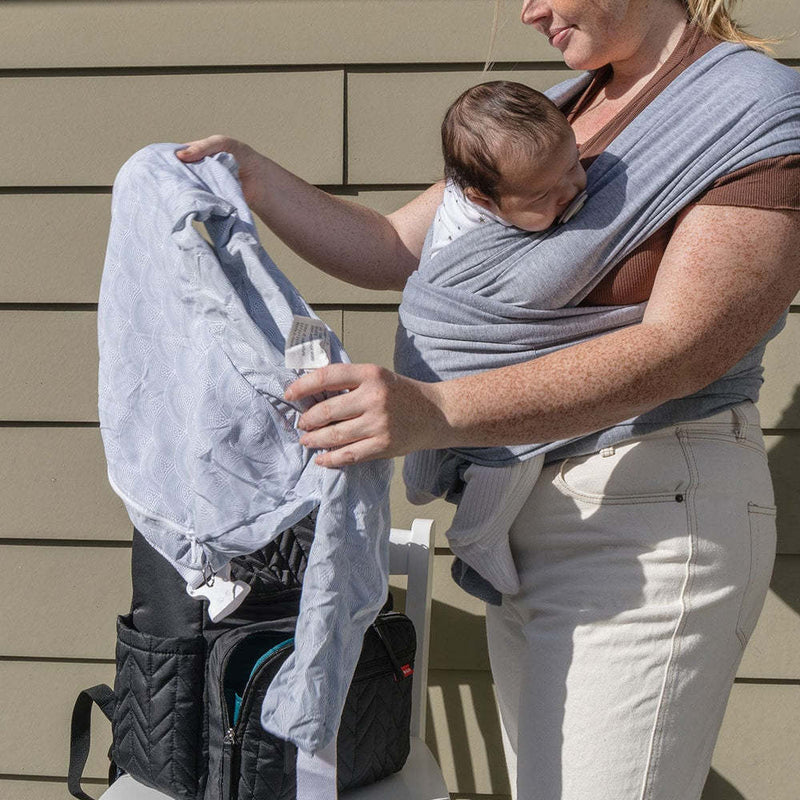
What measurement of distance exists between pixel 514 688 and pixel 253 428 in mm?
656

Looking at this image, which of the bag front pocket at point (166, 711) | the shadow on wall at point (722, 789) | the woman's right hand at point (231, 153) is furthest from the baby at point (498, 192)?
the shadow on wall at point (722, 789)

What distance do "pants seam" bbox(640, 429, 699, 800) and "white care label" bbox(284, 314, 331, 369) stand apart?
50 centimetres

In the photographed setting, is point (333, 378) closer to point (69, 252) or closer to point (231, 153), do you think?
point (231, 153)

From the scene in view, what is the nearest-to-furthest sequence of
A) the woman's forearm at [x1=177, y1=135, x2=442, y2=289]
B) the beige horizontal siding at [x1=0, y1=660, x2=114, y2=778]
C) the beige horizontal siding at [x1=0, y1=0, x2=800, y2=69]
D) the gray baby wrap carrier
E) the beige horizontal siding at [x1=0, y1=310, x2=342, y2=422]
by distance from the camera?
1. the gray baby wrap carrier
2. the woman's forearm at [x1=177, y1=135, x2=442, y2=289]
3. the beige horizontal siding at [x1=0, y1=0, x2=800, y2=69]
4. the beige horizontal siding at [x1=0, y1=310, x2=342, y2=422]
5. the beige horizontal siding at [x1=0, y1=660, x2=114, y2=778]

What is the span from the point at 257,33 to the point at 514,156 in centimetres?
98

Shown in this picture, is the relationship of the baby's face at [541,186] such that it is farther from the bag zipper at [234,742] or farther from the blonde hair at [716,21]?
the bag zipper at [234,742]

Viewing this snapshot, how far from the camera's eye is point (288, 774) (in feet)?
4.69

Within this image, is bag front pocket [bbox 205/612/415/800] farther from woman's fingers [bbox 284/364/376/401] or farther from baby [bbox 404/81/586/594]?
woman's fingers [bbox 284/364/376/401]

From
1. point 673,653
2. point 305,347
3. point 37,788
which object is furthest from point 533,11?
point 37,788

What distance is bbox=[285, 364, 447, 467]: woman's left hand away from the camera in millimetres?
948

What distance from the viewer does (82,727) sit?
1.78m

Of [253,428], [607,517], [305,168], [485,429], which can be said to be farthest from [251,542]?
[305,168]

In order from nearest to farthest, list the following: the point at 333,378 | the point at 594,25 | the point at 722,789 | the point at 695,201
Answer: the point at 333,378, the point at 695,201, the point at 594,25, the point at 722,789

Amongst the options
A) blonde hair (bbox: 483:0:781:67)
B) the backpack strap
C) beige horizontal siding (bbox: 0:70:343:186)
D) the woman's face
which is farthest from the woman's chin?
the backpack strap
